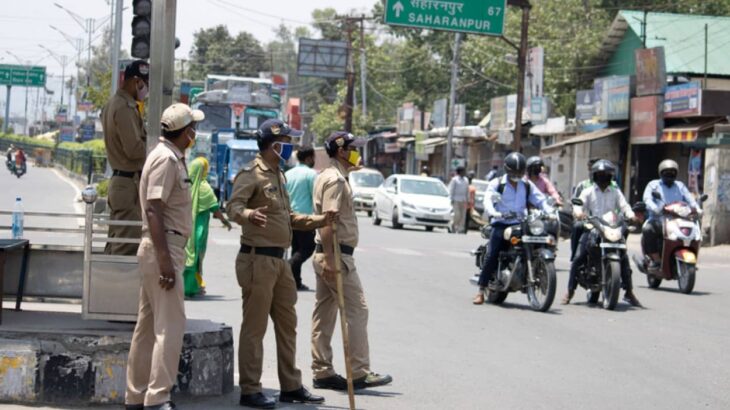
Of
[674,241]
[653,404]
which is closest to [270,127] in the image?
[653,404]

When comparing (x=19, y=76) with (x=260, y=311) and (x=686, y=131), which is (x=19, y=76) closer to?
(x=686, y=131)

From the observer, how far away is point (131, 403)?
22.7ft

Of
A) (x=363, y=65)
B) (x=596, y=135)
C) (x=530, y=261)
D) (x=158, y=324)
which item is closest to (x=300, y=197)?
(x=530, y=261)

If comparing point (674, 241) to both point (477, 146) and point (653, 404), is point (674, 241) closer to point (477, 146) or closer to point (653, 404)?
point (653, 404)

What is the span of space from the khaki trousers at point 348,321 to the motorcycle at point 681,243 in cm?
855

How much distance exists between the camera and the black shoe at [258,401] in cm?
757

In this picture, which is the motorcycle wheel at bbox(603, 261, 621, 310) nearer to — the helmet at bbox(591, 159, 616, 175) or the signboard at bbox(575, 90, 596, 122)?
the helmet at bbox(591, 159, 616, 175)

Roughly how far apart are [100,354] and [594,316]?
7555 mm

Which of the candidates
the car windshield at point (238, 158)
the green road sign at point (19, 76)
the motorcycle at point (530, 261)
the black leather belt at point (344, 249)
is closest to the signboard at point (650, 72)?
the car windshield at point (238, 158)

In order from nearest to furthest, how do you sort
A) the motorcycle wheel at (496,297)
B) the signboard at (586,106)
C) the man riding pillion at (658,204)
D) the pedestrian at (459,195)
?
the motorcycle wheel at (496,297) → the man riding pillion at (658,204) → the pedestrian at (459,195) → the signboard at (586,106)

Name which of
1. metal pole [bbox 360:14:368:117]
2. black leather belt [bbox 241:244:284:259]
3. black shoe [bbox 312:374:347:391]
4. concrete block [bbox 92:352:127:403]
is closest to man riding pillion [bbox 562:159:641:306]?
black shoe [bbox 312:374:347:391]

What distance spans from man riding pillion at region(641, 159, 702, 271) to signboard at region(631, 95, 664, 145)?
17.3 meters

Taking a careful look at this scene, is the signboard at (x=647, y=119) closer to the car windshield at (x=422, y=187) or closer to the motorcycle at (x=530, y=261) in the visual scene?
the car windshield at (x=422, y=187)

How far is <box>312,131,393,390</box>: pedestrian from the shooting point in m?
8.38
